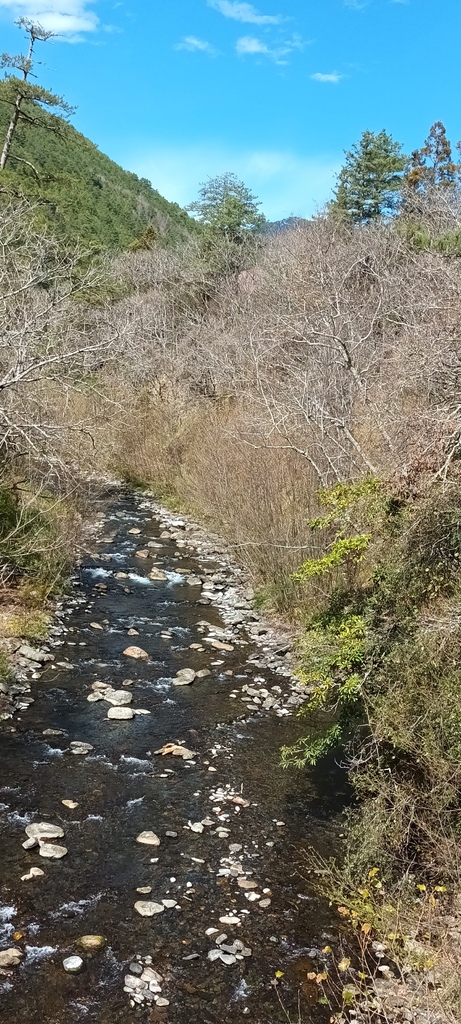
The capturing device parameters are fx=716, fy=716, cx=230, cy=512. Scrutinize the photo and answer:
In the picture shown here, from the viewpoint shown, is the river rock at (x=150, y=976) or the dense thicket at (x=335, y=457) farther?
the dense thicket at (x=335, y=457)

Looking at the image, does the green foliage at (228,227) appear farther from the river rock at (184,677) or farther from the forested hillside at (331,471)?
the river rock at (184,677)

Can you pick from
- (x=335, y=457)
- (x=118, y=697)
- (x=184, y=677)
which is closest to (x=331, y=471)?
(x=335, y=457)

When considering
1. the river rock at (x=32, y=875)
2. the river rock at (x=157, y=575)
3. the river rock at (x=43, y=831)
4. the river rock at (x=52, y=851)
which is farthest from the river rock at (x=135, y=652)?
the river rock at (x=32, y=875)

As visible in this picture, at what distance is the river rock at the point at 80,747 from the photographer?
5.78 m

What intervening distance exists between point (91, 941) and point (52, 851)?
780 mm

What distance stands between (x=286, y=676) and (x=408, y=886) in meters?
3.37

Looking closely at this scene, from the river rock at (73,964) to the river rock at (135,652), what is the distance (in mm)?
4059

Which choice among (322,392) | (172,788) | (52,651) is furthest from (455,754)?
(322,392)

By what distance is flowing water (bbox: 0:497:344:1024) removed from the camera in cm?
363

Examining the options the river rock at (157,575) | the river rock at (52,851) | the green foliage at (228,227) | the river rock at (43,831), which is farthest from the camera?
the green foliage at (228,227)

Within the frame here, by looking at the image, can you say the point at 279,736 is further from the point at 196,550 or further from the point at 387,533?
the point at 196,550

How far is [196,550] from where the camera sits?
12078mm

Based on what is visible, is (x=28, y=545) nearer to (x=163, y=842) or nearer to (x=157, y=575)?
(x=157, y=575)

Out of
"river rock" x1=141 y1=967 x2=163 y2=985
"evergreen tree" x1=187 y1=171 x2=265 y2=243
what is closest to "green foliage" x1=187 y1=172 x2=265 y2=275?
"evergreen tree" x1=187 y1=171 x2=265 y2=243
